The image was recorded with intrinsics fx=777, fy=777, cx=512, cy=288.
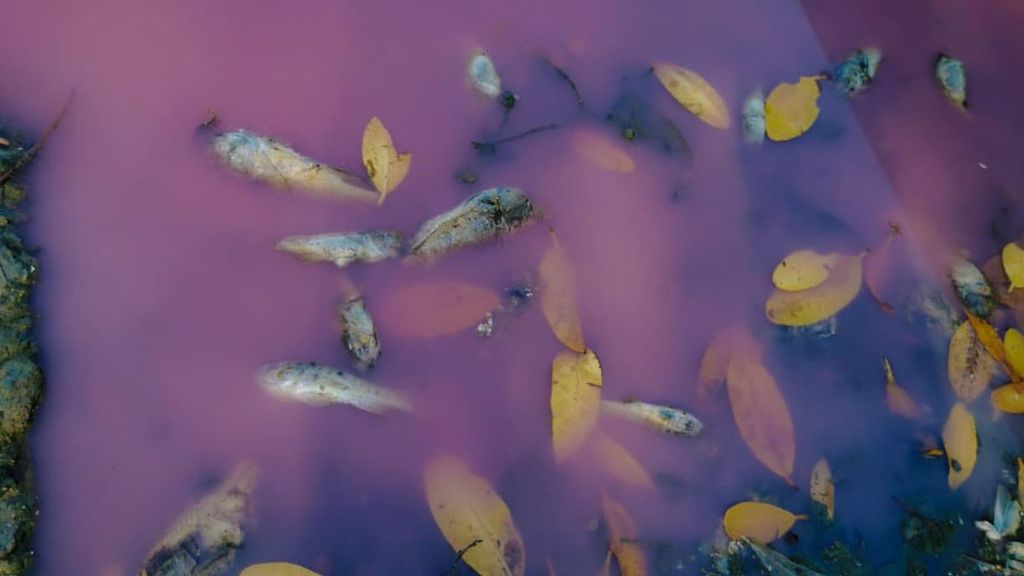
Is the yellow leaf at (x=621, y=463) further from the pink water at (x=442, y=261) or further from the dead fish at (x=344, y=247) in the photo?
the dead fish at (x=344, y=247)

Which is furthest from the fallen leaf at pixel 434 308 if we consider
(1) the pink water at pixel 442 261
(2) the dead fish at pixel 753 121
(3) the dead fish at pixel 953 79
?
(3) the dead fish at pixel 953 79

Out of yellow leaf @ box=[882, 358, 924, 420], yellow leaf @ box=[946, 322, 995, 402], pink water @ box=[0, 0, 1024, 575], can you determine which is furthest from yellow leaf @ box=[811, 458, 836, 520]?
yellow leaf @ box=[946, 322, 995, 402]

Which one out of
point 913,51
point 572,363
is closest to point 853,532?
point 572,363

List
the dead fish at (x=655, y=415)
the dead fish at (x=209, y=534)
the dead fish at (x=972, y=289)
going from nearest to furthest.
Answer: the dead fish at (x=209, y=534) < the dead fish at (x=655, y=415) < the dead fish at (x=972, y=289)

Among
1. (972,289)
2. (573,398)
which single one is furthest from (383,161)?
(972,289)

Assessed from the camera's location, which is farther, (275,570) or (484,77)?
(484,77)

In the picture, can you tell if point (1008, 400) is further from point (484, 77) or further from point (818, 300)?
point (484, 77)

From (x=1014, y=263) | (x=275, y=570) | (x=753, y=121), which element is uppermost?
(x=753, y=121)

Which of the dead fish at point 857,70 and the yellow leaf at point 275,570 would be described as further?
the dead fish at point 857,70

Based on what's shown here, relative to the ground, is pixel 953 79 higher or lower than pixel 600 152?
higher
